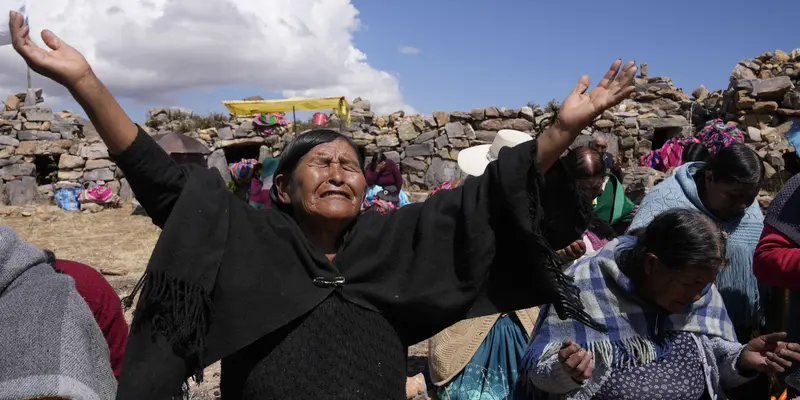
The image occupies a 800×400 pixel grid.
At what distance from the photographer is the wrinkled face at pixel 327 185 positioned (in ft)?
5.80

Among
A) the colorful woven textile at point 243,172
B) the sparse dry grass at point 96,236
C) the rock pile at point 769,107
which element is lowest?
the sparse dry grass at point 96,236

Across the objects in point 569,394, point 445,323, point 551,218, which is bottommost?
point 569,394

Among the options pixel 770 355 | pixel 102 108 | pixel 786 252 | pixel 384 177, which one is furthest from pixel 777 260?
pixel 384 177

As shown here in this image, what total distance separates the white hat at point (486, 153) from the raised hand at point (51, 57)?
11.2ft

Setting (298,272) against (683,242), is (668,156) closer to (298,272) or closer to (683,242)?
(683,242)

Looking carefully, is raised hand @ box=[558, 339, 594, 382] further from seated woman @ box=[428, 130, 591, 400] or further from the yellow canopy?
the yellow canopy

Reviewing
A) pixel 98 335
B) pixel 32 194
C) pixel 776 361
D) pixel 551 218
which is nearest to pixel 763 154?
pixel 776 361

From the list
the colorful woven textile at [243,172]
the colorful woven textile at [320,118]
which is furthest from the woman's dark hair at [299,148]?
the colorful woven textile at [320,118]

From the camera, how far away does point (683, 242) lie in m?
2.27

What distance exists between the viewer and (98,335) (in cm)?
190

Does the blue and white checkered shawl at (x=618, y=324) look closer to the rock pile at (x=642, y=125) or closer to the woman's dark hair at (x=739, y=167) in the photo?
the woman's dark hair at (x=739, y=167)

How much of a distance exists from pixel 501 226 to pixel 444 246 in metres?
0.17

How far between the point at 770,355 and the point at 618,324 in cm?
63

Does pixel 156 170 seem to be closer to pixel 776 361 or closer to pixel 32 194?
pixel 776 361
